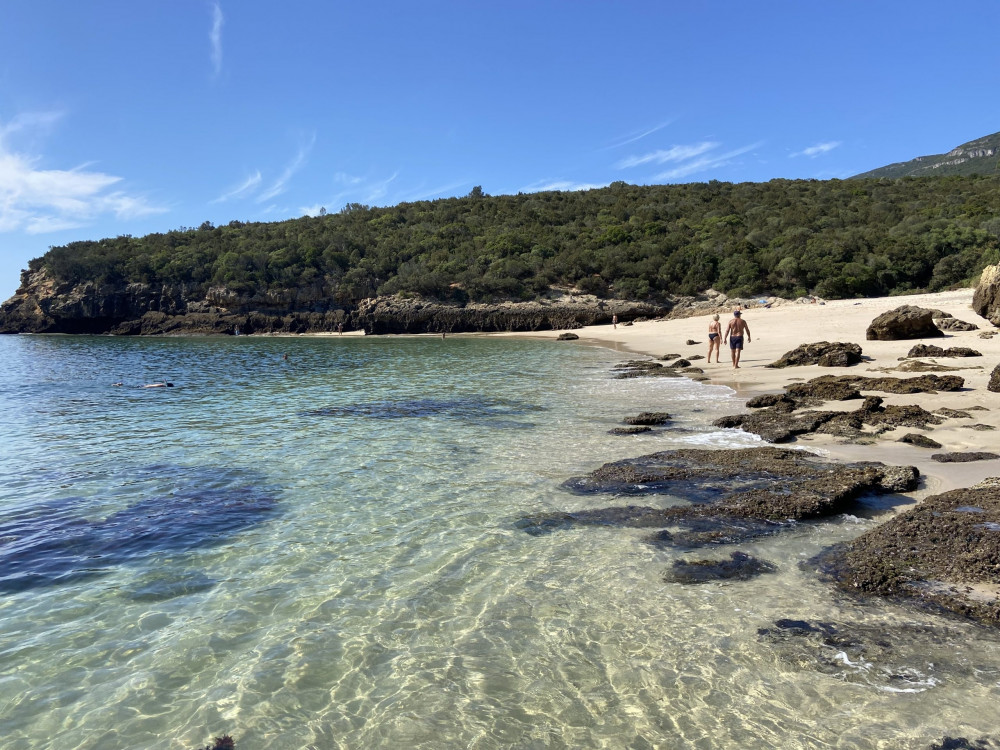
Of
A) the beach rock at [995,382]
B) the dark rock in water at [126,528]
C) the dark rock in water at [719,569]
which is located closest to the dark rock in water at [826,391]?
the beach rock at [995,382]

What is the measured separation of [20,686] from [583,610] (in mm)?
3812

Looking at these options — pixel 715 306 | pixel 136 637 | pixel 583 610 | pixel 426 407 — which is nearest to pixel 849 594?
pixel 583 610

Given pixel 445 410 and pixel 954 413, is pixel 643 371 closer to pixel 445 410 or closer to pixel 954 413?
pixel 445 410

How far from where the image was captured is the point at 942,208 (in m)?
54.0

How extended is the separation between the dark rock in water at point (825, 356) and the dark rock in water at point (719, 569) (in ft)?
44.2

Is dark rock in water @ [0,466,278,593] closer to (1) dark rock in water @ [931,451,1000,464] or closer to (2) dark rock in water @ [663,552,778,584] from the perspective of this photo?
(2) dark rock in water @ [663,552,778,584]

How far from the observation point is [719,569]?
495cm

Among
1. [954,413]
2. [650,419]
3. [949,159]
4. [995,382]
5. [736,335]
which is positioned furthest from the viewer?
[949,159]

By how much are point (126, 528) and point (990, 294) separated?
20.2 metres

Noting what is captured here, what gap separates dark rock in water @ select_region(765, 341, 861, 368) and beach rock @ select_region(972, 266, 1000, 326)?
3218mm

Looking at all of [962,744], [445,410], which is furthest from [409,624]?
[445,410]

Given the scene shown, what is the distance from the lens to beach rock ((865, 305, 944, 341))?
19.3 metres

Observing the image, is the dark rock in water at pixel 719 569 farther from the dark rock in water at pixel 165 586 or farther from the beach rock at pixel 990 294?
the beach rock at pixel 990 294

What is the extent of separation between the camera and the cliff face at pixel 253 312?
54.4 metres
